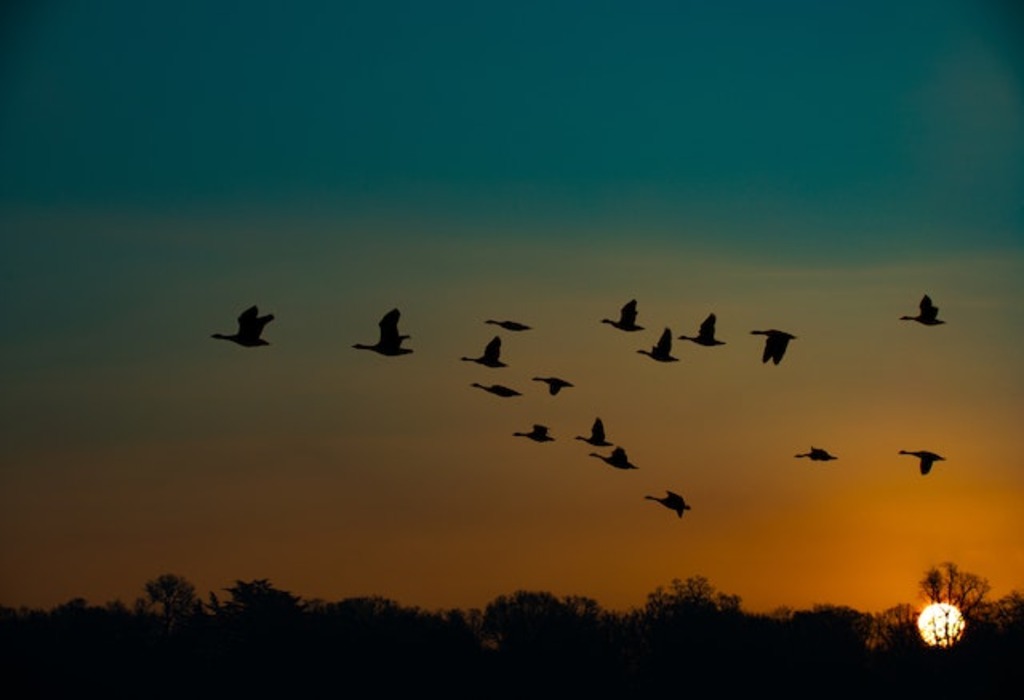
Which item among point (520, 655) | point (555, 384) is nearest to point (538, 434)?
point (555, 384)

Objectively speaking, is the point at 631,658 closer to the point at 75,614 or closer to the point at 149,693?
the point at 149,693

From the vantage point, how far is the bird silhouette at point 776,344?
218ft

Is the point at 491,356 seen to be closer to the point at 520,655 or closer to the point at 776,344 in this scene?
the point at 776,344

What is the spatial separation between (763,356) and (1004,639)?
56846 mm

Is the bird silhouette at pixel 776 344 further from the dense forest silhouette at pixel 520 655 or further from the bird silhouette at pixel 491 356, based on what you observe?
the dense forest silhouette at pixel 520 655

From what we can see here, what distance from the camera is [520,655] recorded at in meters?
117

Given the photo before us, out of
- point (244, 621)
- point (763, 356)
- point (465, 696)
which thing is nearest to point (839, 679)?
point (465, 696)

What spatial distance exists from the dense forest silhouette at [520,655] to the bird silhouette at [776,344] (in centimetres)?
4362

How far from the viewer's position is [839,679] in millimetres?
116875

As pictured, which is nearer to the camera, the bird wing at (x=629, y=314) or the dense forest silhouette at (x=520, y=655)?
the bird wing at (x=629, y=314)

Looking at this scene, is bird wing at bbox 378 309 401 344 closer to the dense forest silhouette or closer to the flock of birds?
the flock of birds

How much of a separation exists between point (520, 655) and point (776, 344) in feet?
178

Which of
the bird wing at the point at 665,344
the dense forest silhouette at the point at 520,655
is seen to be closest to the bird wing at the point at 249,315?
the bird wing at the point at 665,344

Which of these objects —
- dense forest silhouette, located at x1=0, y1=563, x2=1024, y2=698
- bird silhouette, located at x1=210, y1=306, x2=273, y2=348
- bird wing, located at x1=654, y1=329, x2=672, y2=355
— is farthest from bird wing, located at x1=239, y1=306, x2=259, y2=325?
dense forest silhouette, located at x1=0, y1=563, x2=1024, y2=698
